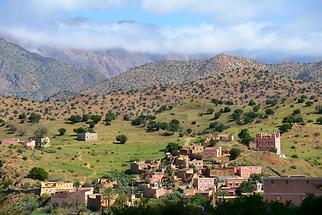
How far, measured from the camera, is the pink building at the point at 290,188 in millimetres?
55844

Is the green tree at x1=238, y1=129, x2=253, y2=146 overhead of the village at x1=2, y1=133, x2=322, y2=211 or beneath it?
overhead

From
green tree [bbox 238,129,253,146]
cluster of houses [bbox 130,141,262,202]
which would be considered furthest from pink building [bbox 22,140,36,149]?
green tree [bbox 238,129,253,146]

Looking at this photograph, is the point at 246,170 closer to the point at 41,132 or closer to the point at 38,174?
the point at 38,174

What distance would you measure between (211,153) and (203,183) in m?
12.0

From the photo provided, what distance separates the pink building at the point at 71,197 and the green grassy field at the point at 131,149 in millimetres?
13177

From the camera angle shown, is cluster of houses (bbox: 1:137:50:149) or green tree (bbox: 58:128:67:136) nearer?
cluster of houses (bbox: 1:137:50:149)

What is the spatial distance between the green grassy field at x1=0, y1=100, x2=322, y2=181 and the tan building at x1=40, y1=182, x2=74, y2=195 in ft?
24.5

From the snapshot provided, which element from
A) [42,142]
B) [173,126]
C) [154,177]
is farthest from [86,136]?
[154,177]

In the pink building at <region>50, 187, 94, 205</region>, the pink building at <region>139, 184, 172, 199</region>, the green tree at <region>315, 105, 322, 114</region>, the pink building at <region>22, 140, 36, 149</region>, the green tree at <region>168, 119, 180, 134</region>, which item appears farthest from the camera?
the green tree at <region>315, 105, 322, 114</region>

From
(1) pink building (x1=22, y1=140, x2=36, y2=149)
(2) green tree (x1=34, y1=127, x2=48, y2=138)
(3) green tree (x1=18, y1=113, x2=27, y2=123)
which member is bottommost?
(1) pink building (x1=22, y1=140, x2=36, y2=149)

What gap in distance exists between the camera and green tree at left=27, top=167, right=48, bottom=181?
8232 centimetres

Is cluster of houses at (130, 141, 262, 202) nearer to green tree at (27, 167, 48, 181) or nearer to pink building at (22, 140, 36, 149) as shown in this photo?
green tree at (27, 167, 48, 181)

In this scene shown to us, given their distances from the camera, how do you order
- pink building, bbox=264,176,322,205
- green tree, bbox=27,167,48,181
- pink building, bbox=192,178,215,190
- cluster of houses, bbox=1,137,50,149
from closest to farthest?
pink building, bbox=264,176,322,205 → pink building, bbox=192,178,215,190 → green tree, bbox=27,167,48,181 → cluster of houses, bbox=1,137,50,149

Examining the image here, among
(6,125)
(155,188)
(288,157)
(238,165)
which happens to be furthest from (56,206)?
(6,125)
